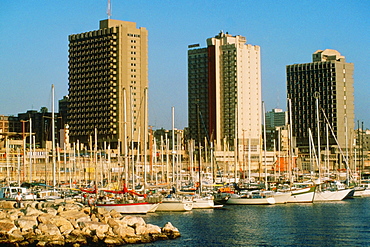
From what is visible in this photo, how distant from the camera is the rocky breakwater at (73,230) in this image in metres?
47.3

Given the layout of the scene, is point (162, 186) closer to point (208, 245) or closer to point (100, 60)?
point (208, 245)

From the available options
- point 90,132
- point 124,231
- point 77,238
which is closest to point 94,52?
point 90,132

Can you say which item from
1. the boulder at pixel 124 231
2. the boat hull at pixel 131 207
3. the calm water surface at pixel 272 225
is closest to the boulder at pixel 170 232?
the calm water surface at pixel 272 225

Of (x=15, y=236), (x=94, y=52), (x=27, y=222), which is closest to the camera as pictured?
(x=15, y=236)

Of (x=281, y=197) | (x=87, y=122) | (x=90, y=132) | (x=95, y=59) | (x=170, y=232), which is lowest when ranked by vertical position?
(x=170, y=232)

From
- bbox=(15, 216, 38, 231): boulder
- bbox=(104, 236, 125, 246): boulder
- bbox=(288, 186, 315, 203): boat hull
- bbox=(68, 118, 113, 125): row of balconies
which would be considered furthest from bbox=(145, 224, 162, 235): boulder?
bbox=(68, 118, 113, 125): row of balconies

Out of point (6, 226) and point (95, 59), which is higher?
point (95, 59)

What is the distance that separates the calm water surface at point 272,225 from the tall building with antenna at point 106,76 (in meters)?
107

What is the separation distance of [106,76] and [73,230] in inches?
5377

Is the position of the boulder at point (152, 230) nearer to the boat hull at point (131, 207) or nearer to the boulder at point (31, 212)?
the boulder at point (31, 212)

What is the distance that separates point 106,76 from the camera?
183m

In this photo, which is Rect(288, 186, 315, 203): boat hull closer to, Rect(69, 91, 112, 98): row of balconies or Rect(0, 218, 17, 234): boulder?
Rect(0, 218, 17, 234): boulder

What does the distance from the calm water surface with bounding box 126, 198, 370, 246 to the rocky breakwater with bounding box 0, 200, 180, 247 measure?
2.02 meters

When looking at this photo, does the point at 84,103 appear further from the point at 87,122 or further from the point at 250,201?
the point at 250,201
